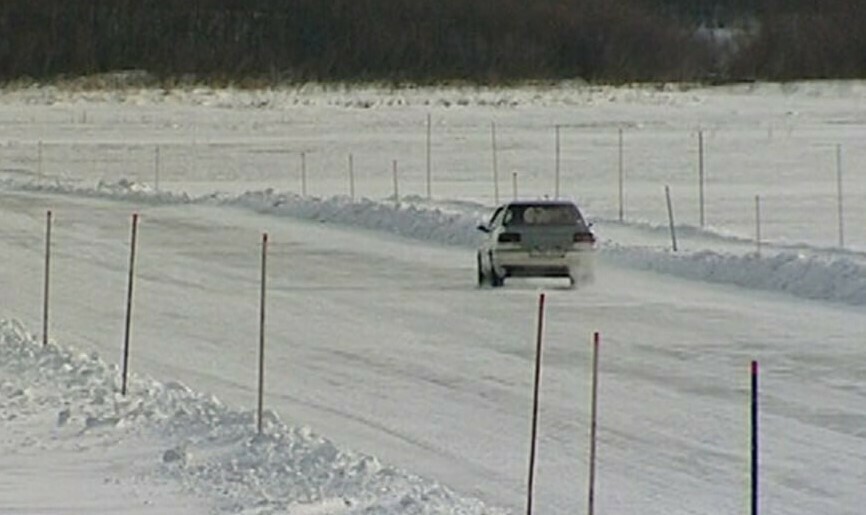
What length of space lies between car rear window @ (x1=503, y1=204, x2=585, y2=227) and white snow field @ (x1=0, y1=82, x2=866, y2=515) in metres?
0.97

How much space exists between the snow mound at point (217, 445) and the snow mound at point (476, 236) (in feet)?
37.8

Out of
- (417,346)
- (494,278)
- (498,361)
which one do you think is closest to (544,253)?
(494,278)

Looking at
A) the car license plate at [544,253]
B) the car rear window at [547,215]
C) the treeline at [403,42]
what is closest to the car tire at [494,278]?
the car license plate at [544,253]

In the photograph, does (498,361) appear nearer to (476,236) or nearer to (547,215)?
(547,215)

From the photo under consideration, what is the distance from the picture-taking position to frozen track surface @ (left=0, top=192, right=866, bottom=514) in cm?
1538

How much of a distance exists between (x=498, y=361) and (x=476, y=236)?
52.5 feet

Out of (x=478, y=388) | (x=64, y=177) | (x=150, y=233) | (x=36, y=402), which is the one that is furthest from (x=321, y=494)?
(x=64, y=177)

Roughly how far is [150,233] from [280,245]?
11.5 feet

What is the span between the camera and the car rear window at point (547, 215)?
3016 centimetres

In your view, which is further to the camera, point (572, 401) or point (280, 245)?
point (280, 245)

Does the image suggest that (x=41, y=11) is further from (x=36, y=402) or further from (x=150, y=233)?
(x=36, y=402)

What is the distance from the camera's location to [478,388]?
64.0ft

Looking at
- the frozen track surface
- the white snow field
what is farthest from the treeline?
the frozen track surface

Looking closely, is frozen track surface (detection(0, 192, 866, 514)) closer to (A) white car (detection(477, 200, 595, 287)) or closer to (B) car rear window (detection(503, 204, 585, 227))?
(A) white car (detection(477, 200, 595, 287))
